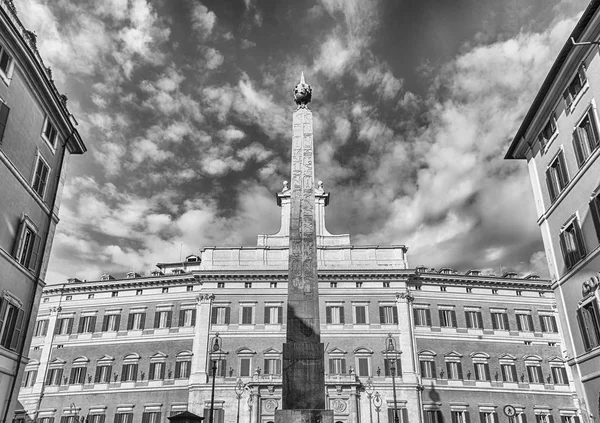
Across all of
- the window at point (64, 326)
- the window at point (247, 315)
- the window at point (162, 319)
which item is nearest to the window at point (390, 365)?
the window at point (247, 315)

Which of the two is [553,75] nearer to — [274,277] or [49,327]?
[274,277]

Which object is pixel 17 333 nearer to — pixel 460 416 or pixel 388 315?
pixel 388 315

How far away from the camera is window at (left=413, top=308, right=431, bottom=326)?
36.4 metres

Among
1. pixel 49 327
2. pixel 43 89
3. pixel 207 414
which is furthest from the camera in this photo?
pixel 49 327

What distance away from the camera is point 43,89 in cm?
1825

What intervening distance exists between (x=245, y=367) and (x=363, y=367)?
26.6 feet

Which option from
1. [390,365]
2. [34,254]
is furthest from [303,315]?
[390,365]

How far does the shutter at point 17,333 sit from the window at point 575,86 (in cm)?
2043

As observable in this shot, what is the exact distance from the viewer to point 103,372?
119 feet

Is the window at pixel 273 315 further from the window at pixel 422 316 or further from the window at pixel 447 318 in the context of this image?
the window at pixel 447 318

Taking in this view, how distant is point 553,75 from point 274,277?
2422 cm

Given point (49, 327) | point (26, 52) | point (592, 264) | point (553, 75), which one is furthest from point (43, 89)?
point (49, 327)

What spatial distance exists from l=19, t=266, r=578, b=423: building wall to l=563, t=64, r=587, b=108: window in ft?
69.1

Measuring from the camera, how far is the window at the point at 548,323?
122ft
